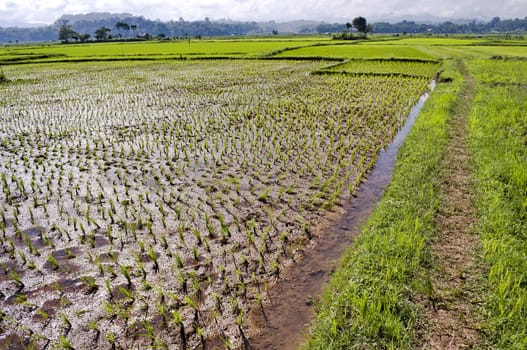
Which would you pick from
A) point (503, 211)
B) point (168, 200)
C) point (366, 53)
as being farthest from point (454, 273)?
point (366, 53)

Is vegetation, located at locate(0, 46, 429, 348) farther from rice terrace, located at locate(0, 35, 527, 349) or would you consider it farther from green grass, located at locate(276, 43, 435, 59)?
green grass, located at locate(276, 43, 435, 59)

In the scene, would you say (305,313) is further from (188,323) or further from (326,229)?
(326,229)

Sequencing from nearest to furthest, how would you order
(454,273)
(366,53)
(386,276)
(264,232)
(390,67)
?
(386,276), (454,273), (264,232), (390,67), (366,53)

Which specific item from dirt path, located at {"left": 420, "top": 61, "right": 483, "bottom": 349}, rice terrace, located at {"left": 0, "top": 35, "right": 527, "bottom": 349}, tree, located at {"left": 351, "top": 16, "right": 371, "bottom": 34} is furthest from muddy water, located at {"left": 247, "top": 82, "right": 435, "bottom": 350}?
tree, located at {"left": 351, "top": 16, "right": 371, "bottom": 34}

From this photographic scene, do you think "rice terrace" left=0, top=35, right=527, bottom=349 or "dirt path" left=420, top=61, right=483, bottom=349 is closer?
"dirt path" left=420, top=61, right=483, bottom=349

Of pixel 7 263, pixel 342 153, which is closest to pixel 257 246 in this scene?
pixel 7 263

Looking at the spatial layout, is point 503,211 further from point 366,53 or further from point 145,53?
point 145,53
